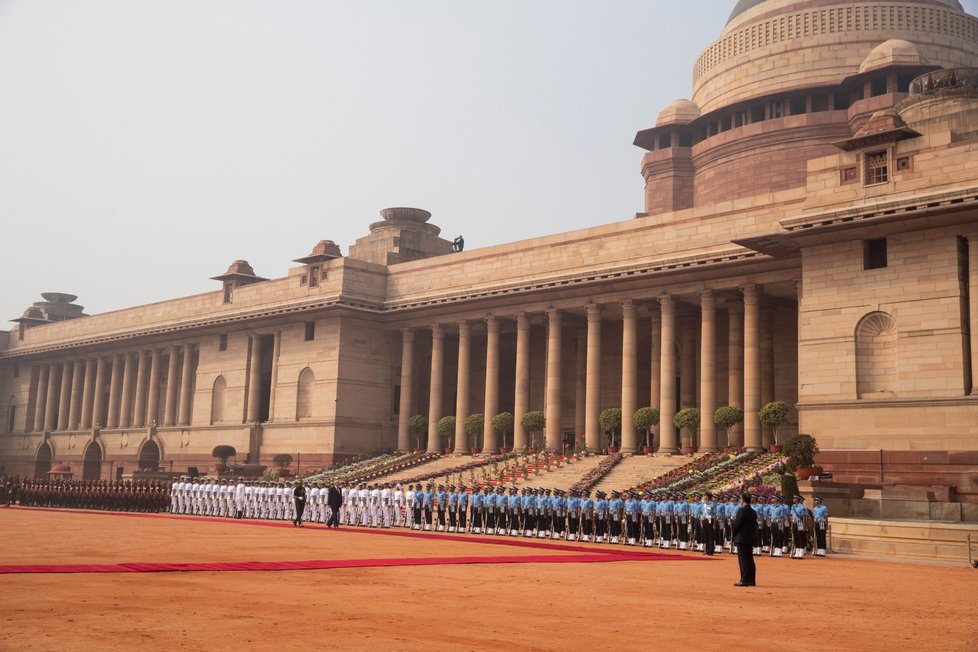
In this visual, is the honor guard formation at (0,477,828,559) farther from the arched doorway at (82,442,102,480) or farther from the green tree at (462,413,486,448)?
the arched doorway at (82,442,102,480)

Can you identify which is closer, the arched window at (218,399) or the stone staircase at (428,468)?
the stone staircase at (428,468)

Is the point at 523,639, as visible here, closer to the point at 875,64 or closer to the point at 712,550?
the point at 712,550

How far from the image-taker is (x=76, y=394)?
67875 mm

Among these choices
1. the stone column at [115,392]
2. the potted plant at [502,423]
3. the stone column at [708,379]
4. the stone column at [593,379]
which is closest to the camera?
the stone column at [708,379]

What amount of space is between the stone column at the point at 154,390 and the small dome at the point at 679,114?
3257cm

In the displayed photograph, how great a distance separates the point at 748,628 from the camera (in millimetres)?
10820

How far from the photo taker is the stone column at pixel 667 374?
39.8 metres

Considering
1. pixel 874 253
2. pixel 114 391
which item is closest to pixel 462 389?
pixel 874 253

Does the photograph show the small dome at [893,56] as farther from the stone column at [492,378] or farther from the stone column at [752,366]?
the stone column at [492,378]

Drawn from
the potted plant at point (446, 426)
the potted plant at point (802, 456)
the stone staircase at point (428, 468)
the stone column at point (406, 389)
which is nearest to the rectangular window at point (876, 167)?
the potted plant at point (802, 456)

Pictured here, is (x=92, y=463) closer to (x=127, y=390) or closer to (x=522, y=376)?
(x=127, y=390)

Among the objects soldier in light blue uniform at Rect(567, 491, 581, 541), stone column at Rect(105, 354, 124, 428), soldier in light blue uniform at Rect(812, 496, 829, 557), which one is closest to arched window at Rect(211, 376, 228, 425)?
stone column at Rect(105, 354, 124, 428)

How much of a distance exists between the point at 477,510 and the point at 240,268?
32.6 meters

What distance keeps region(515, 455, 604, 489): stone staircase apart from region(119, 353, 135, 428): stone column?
3415cm
